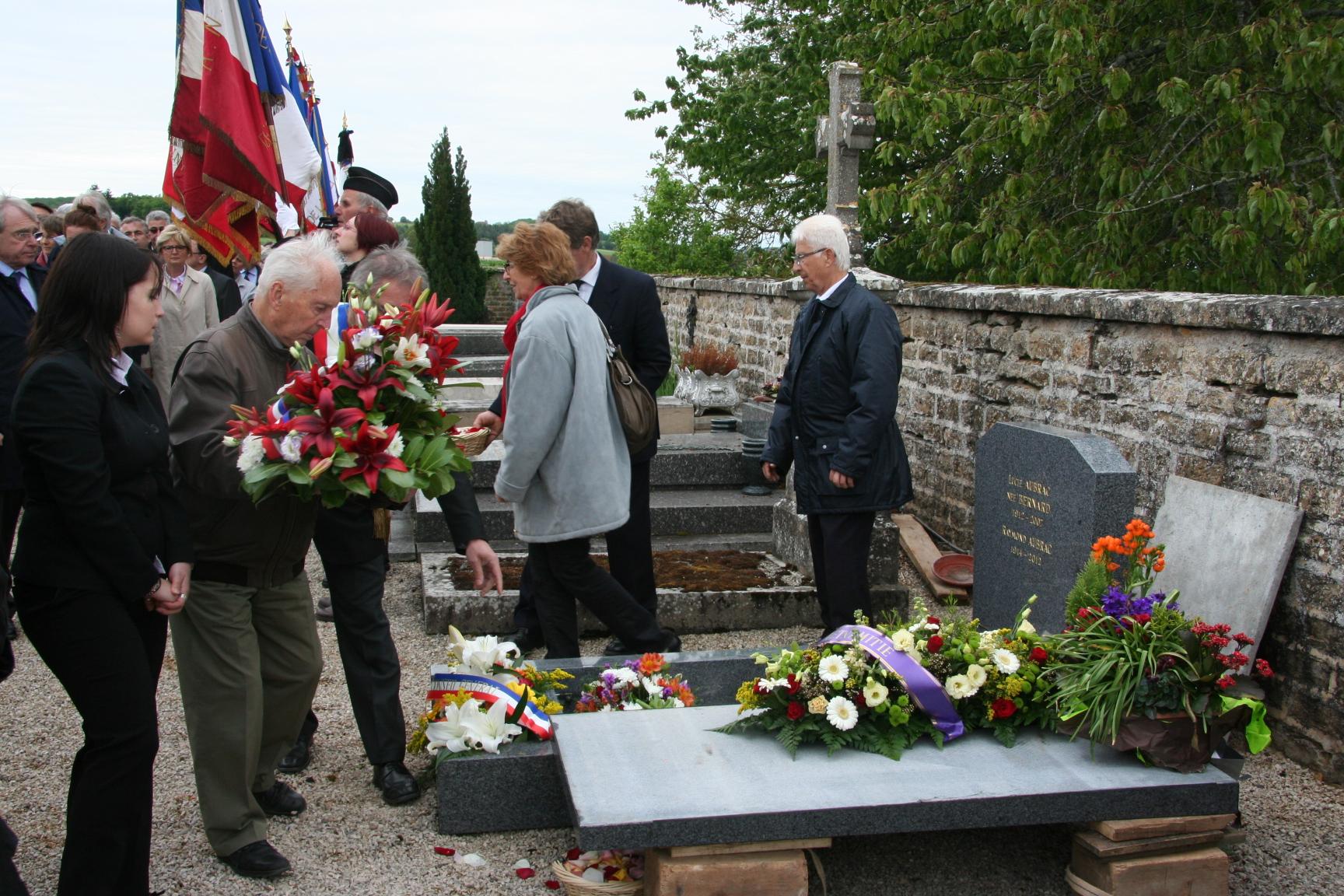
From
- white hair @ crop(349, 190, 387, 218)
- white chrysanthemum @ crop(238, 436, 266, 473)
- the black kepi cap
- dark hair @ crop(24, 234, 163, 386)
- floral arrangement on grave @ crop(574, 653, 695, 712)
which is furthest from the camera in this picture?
the black kepi cap

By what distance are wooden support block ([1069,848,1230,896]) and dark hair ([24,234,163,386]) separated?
2965 millimetres

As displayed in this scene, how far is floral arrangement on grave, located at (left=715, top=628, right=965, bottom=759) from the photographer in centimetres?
352

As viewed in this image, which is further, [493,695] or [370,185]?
[370,185]

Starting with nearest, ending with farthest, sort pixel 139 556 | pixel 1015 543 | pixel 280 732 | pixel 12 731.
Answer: pixel 139 556
pixel 280 732
pixel 12 731
pixel 1015 543

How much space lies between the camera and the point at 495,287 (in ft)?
95.0

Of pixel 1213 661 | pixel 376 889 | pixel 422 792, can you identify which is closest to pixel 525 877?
pixel 376 889

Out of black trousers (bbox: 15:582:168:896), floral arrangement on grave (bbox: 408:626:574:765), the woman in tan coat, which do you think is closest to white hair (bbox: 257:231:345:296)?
black trousers (bbox: 15:582:168:896)

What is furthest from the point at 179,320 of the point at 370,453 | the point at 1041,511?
the point at 1041,511

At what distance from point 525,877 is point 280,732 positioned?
3.22 feet

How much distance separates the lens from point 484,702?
3.93m

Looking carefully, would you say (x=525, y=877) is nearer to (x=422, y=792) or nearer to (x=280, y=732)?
(x=422, y=792)

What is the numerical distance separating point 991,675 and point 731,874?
42.3 inches

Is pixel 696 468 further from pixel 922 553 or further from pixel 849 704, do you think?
pixel 849 704

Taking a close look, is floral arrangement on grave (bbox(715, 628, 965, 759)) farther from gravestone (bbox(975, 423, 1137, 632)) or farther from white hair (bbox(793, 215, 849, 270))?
white hair (bbox(793, 215, 849, 270))
